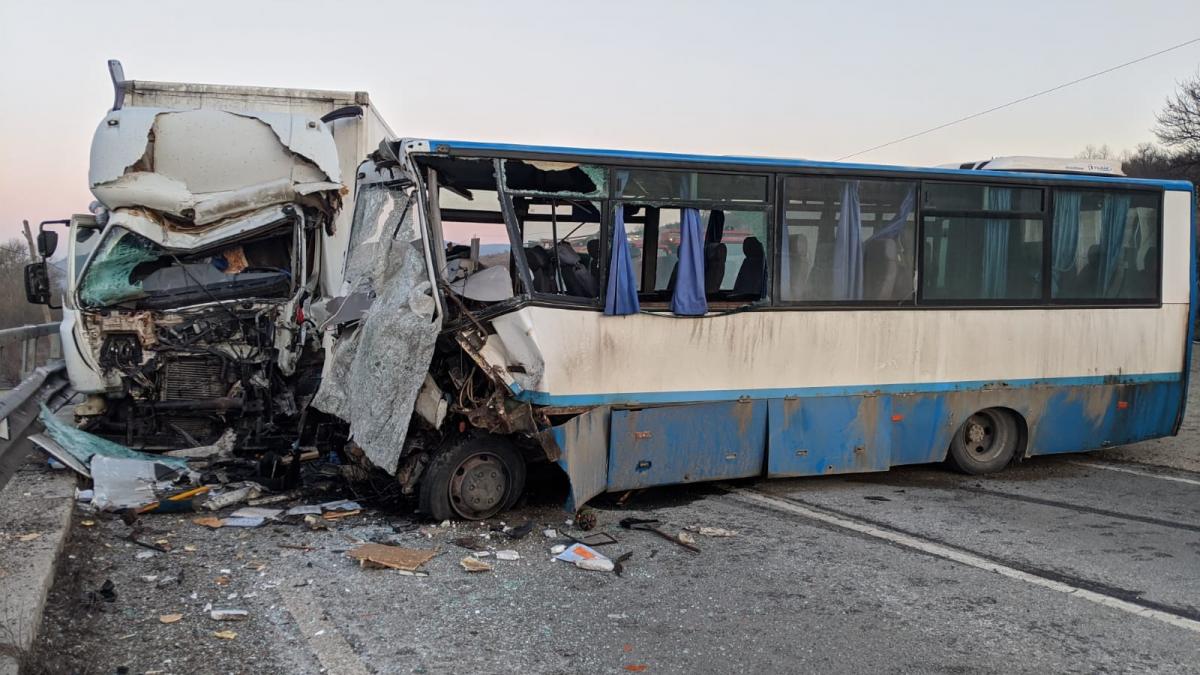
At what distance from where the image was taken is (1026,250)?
28.6 feet

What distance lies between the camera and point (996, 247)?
338 inches

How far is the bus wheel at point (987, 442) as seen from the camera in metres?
8.70

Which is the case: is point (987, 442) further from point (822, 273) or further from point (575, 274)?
point (575, 274)

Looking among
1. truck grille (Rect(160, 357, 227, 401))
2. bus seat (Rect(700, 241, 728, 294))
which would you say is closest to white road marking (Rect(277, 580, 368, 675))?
truck grille (Rect(160, 357, 227, 401))

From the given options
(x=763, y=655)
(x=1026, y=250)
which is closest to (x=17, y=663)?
(x=763, y=655)

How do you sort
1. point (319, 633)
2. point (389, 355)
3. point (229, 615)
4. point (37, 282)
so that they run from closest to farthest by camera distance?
1. point (319, 633)
2. point (229, 615)
3. point (389, 355)
4. point (37, 282)

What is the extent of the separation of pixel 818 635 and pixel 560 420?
2.74m

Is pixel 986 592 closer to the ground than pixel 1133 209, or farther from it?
closer to the ground

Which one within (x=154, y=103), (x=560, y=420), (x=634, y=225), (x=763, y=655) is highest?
(x=154, y=103)

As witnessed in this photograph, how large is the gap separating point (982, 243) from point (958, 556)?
353cm

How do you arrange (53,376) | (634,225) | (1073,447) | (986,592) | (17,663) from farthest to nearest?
(53,376), (1073,447), (634,225), (986,592), (17,663)

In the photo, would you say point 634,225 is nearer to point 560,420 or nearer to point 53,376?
point 560,420

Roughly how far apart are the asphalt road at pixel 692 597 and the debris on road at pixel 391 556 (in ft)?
0.28

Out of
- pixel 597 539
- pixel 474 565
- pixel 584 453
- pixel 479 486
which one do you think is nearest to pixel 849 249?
pixel 584 453
